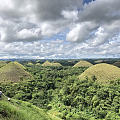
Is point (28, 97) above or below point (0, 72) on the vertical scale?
below

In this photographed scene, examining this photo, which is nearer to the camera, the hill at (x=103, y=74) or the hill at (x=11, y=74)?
the hill at (x=103, y=74)

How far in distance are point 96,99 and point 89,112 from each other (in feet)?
9.14

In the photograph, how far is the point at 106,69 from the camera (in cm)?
4712

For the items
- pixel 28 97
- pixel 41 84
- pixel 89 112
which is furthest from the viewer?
pixel 41 84

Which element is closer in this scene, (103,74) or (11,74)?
(103,74)

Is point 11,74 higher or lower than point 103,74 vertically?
lower

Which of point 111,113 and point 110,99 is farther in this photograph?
point 110,99

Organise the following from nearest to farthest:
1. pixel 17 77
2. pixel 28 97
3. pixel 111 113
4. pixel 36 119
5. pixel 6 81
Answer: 1. pixel 36 119
2. pixel 111 113
3. pixel 28 97
4. pixel 6 81
5. pixel 17 77

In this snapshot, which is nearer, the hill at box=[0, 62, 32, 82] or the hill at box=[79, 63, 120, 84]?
the hill at box=[79, 63, 120, 84]

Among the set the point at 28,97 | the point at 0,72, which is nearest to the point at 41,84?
the point at 28,97

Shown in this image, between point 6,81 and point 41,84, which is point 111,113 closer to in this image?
point 41,84

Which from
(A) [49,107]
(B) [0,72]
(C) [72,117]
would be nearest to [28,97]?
(A) [49,107]

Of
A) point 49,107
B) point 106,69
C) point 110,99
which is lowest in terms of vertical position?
point 49,107

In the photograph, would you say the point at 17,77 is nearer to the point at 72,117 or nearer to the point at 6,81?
the point at 6,81
